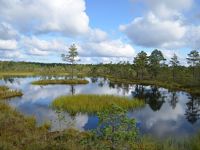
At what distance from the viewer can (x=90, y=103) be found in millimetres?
36281

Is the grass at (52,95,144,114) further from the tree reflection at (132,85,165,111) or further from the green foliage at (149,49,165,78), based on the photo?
the green foliage at (149,49,165,78)

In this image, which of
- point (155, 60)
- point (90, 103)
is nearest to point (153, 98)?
point (90, 103)

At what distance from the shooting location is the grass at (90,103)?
34.3 metres

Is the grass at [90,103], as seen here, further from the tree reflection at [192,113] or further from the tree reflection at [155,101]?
the tree reflection at [192,113]

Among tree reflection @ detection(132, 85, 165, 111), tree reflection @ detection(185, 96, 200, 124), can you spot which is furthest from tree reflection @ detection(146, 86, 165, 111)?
tree reflection @ detection(185, 96, 200, 124)

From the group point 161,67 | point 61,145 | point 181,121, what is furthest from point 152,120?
point 161,67

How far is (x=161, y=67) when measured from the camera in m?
111

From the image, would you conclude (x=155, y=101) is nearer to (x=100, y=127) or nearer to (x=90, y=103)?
(x=90, y=103)

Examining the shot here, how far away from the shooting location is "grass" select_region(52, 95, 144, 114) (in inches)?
1350

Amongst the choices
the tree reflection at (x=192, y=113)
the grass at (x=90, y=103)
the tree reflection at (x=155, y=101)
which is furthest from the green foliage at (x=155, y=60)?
the grass at (x=90, y=103)

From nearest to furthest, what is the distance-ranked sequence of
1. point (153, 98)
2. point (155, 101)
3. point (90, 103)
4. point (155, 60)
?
1. point (90, 103)
2. point (155, 101)
3. point (153, 98)
4. point (155, 60)

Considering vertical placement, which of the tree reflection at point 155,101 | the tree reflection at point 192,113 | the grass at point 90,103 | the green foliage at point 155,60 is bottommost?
the tree reflection at point 192,113

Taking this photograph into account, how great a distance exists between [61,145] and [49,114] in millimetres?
19801

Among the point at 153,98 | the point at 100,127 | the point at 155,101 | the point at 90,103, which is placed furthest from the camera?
the point at 153,98
